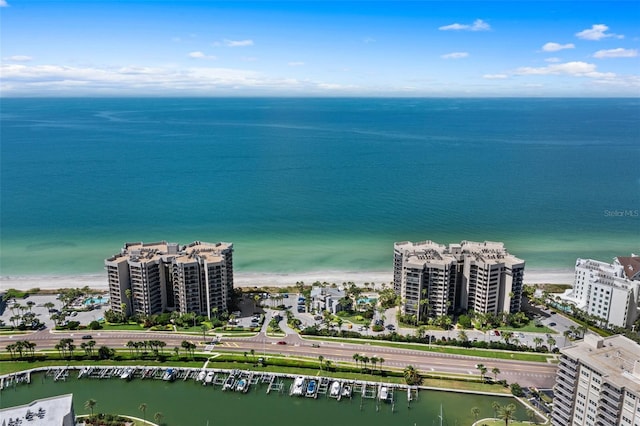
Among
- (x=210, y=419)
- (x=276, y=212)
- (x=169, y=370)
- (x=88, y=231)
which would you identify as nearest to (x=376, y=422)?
(x=210, y=419)

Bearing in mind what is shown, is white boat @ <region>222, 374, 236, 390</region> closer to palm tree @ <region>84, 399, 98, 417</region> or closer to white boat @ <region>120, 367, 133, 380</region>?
white boat @ <region>120, 367, 133, 380</region>

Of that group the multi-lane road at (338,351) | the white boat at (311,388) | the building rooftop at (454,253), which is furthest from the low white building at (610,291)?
the white boat at (311,388)

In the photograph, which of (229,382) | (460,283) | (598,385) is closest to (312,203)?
(460,283)

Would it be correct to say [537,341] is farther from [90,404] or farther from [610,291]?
[90,404]

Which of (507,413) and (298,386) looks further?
(298,386)

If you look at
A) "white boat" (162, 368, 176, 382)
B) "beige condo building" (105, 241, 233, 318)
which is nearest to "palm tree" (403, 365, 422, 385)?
"white boat" (162, 368, 176, 382)

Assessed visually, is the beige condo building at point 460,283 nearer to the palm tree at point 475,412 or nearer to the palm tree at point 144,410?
the palm tree at point 475,412
